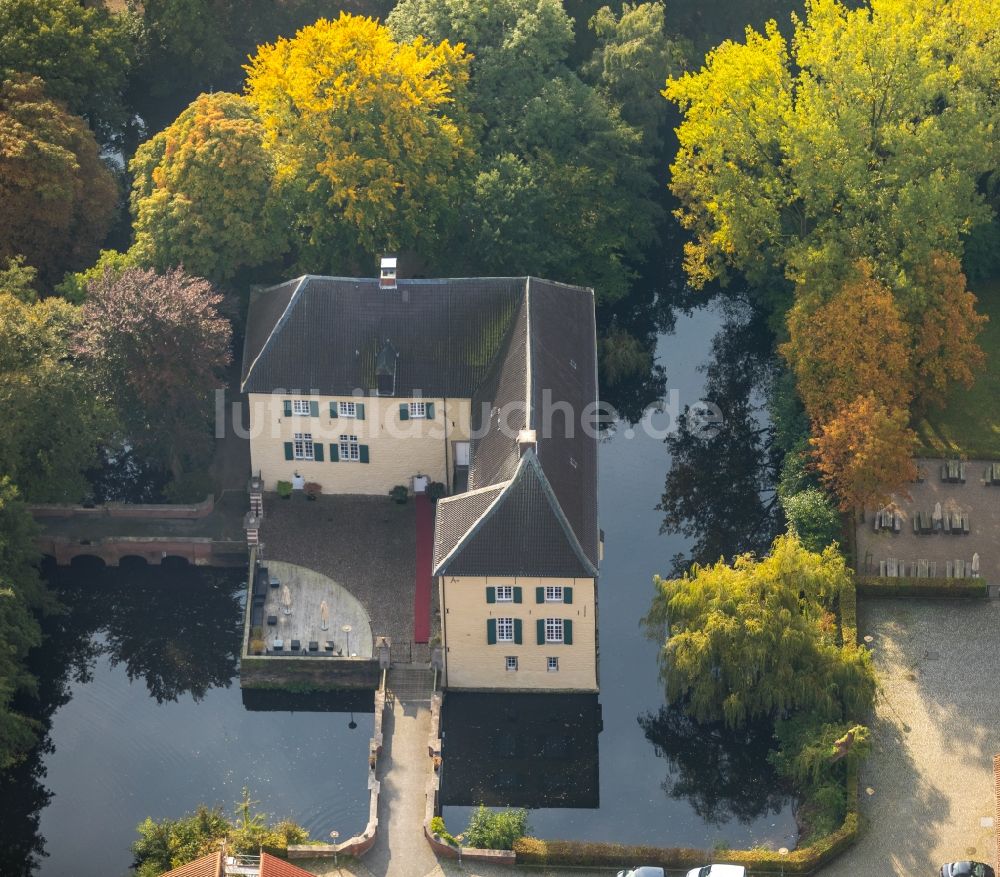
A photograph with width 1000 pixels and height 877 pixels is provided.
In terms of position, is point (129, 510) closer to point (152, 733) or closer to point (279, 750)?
point (152, 733)

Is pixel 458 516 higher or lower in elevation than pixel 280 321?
lower

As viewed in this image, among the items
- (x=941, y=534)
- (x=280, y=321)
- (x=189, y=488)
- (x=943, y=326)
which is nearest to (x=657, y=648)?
(x=941, y=534)

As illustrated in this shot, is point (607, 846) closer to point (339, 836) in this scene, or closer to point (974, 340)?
point (339, 836)

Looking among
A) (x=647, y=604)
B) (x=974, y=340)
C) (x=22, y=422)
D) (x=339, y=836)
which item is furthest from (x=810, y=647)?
(x=22, y=422)

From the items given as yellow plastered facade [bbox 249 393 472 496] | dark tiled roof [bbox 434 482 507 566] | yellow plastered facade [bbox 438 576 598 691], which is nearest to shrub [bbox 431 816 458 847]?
yellow plastered facade [bbox 438 576 598 691]

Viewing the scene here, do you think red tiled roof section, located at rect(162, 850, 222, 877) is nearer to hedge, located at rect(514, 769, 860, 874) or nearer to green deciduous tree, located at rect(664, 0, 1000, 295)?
hedge, located at rect(514, 769, 860, 874)

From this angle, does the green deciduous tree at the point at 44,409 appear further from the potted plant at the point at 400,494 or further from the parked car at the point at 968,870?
the parked car at the point at 968,870
